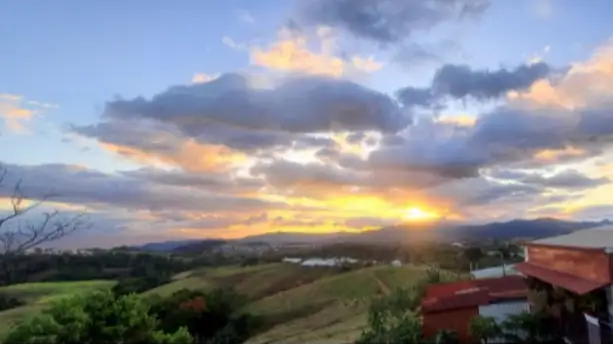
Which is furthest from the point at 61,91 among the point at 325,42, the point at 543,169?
the point at 543,169

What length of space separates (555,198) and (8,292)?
13.6 metres

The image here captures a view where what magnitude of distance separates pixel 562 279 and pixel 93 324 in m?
5.62

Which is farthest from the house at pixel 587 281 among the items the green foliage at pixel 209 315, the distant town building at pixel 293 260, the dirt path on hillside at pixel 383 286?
the distant town building at pixel 293 260

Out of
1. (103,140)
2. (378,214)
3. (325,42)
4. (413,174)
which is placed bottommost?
(378,214)

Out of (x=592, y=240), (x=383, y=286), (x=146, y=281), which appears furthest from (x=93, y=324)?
(x=146, y=281)

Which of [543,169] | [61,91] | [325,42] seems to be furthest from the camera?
[543,169]

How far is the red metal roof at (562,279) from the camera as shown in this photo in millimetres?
6293

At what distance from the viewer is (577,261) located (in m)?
7.04

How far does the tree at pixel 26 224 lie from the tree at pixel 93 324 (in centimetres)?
354

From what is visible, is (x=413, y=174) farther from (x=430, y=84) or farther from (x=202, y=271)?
(x=202, y=271)

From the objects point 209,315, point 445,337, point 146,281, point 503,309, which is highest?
point 146,281

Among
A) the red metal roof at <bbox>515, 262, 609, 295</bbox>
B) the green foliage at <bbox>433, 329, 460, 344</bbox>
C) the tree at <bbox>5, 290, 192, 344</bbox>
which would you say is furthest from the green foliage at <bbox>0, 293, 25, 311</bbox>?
the red metal roof at <bbox>515, 262, 609, 295</bbox>

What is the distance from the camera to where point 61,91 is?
457 inches

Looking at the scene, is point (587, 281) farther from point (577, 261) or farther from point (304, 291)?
point (304, 291)
